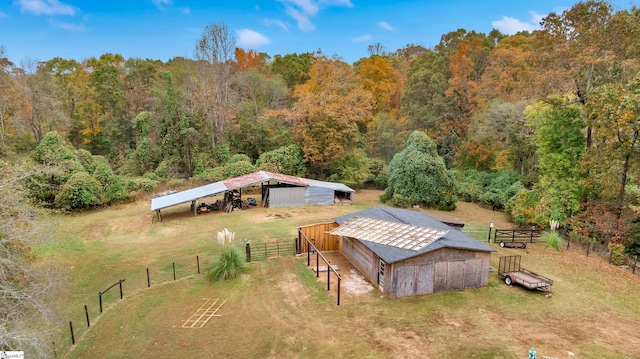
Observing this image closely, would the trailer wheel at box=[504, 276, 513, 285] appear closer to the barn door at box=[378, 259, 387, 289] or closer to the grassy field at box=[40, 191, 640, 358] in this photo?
the grassy field at box=[40, 191, 640, 358]

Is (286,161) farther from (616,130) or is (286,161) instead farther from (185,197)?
(616,130)

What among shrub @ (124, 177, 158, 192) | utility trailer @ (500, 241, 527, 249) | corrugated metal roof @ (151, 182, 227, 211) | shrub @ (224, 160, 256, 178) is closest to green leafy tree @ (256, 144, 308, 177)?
shrub @ (224, 160, 256, 178)

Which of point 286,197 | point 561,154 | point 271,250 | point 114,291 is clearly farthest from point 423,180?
point 114,291

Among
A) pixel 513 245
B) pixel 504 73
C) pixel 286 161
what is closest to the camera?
pixel 513 245

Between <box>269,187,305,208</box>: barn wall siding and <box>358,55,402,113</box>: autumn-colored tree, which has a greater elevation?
<box>358,55,402,113</box>: autumn-colored tree

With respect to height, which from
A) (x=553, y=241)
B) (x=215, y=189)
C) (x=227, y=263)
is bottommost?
(x=553, y=241)

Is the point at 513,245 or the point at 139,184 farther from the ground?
the point at 139,184
